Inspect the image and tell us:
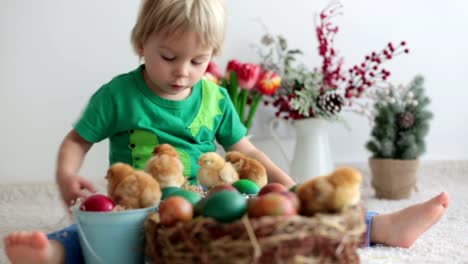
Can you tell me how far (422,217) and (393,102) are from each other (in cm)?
78

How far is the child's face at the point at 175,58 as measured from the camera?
105 cm

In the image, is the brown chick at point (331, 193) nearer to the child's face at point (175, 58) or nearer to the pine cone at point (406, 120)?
the child's face at point (175, 58)

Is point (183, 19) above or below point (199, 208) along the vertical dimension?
above

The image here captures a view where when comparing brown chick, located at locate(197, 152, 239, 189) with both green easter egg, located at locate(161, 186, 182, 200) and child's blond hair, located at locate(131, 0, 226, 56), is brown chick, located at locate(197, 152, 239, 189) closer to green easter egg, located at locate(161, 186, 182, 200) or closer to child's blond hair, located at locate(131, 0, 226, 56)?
green easter egg, located at locate(161, 186, 182, 200)

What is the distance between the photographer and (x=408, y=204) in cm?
163

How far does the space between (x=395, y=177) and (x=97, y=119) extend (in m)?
0.92

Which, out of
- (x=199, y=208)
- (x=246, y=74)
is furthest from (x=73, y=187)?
(x=246, y=74)

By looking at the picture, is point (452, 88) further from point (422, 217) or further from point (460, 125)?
point (422, 217)

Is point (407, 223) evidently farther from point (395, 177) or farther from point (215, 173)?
point (395, 177)

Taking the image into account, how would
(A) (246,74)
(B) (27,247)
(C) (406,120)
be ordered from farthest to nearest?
(C) (406,120) < (A) (246,74) < (B) (27,247)

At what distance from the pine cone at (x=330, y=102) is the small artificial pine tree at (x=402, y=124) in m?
0.16

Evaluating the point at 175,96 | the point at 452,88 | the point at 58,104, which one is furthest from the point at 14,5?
the point at 452,88

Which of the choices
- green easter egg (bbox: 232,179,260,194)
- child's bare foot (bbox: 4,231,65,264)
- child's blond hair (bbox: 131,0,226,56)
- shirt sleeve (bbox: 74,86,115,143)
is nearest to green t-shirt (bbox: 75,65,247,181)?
shirt sleeve (bbox: 74,86,115,143)

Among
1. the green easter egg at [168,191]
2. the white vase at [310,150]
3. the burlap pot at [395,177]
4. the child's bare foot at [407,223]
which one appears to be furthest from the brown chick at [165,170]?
the burlap pot at [395,177]
